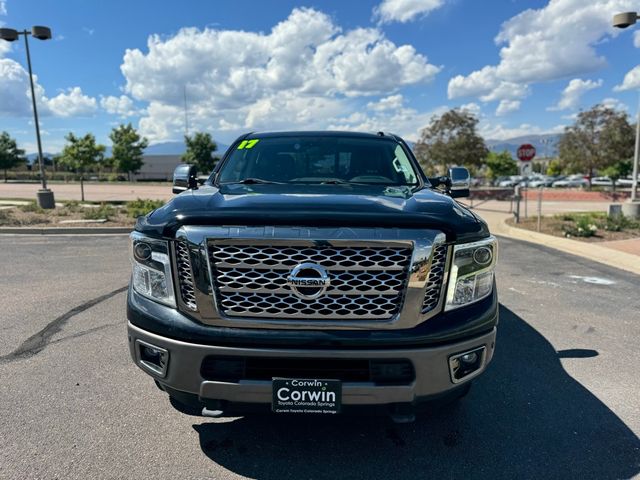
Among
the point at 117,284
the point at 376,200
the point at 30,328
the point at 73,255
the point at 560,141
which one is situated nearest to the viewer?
the point at 376,200

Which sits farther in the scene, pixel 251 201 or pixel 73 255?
pixel 73 255

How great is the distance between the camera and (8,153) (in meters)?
60.2

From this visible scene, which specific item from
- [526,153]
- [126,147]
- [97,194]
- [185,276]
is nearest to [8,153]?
[126,147]

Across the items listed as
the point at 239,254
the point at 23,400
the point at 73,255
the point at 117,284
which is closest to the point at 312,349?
the point at 239,254

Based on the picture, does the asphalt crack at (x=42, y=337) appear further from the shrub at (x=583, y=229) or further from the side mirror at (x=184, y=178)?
the shrub at (x=583, y=229)

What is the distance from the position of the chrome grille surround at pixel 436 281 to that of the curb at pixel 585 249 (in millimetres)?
7152

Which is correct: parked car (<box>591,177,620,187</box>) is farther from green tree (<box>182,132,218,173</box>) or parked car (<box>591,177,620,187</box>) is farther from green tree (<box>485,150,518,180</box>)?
green tree (<box>182,132,218,173</box>)

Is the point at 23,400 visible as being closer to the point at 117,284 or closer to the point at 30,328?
the point at 30,328

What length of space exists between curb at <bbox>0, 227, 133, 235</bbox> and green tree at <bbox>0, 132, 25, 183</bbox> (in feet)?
190

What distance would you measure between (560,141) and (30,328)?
37.3 metres

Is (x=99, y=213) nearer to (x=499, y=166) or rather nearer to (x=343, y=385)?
(x=343, y=385)

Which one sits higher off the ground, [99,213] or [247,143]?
[247,143]

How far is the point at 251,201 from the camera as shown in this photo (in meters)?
2.53

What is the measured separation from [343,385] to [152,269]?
116cm
